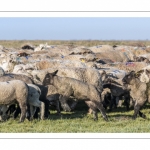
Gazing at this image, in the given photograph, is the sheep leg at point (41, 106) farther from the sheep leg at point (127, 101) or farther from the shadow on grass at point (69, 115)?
the sheep leg at point (127, 101)

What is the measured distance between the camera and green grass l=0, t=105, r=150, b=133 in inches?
424

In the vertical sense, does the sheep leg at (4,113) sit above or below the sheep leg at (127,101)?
below

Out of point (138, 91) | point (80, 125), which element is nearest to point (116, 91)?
point (138, 91)

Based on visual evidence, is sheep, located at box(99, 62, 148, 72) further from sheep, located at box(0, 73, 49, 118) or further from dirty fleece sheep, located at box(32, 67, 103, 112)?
sheep, located at box(0, 73, 49, 118)

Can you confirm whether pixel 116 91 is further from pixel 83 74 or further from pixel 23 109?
pixel 23 109

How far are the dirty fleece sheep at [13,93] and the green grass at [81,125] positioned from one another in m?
0.54

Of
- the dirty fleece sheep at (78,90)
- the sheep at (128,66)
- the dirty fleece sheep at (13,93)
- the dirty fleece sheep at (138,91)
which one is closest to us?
the dirty fleece sheep at (13,93)

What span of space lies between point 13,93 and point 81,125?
1798 mm

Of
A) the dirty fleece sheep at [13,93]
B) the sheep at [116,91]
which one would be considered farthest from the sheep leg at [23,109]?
the sheep at [116,91]

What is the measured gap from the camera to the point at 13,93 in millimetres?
11836

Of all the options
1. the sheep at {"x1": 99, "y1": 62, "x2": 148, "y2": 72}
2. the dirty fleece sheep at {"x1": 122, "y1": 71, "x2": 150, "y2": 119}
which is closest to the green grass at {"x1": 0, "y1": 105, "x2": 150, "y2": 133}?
the dirty fleece sheep at {"x1": 122, "y1": 71, "x2": 150, "y2": 119}

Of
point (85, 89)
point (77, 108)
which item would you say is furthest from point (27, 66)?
point (85, 89)

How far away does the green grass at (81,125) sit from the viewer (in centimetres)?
1077

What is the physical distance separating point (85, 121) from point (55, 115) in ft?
6.29
